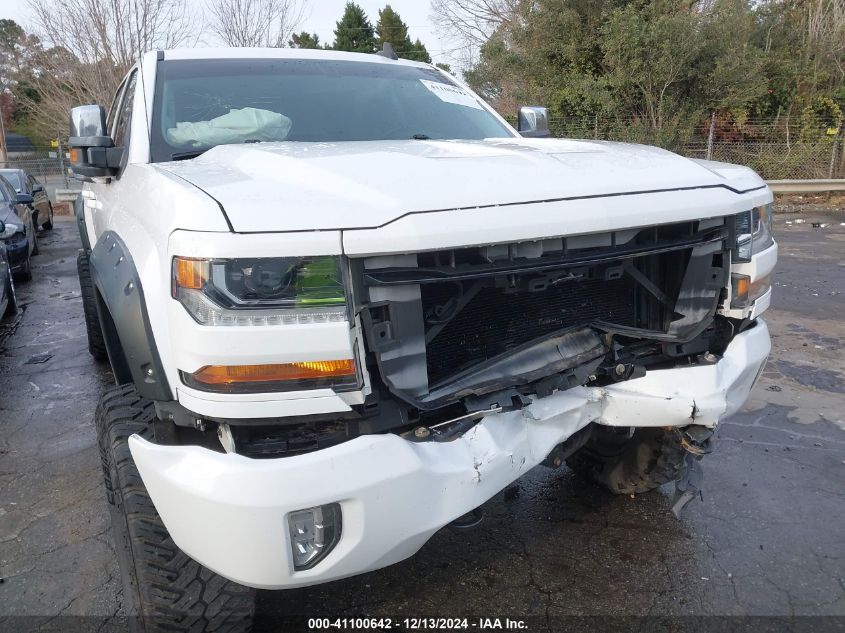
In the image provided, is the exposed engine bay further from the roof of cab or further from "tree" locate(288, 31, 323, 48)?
"tree" locate(288, 31, 323, 48)

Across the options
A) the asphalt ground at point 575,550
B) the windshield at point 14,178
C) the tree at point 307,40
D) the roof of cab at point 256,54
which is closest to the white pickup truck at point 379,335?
the asphalt ground at point 575,550

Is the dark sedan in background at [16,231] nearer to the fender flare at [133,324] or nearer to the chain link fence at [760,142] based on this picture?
the fender flare at [133,324]

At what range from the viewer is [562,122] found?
53.8 feet

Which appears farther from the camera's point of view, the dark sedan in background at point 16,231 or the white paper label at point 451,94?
the dark sedan in background at point 16,231

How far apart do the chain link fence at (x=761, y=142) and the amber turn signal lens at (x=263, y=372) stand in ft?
49.2

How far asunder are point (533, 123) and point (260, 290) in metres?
2.68

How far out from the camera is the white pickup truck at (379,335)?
1.66m

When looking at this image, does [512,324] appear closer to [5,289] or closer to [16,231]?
[5,289]

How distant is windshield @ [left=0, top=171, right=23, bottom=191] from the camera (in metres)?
11.4

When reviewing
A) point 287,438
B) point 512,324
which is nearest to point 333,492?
point 287,438

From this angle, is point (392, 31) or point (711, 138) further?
point (392, 31)

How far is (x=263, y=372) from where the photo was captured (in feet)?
5.48

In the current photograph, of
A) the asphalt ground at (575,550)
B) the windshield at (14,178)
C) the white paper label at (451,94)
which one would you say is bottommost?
the asphalt ground at (575,550)

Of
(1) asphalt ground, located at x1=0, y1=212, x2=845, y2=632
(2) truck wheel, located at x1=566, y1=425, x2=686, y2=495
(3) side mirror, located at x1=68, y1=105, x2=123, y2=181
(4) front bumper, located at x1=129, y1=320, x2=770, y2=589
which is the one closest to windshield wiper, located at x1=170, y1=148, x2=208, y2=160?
(3) side mirror, located at x1=68, y1=105, x2=123, y2=181
